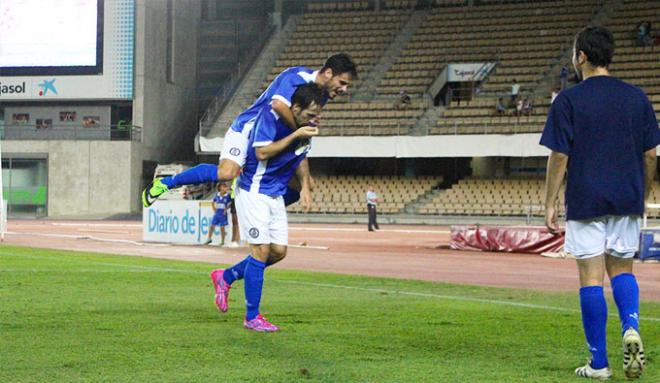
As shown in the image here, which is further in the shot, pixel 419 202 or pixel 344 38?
pixel 344 38

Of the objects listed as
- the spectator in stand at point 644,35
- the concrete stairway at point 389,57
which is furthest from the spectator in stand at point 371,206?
the spectator in stand at point 644,35

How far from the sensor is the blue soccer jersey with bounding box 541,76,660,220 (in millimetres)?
6773

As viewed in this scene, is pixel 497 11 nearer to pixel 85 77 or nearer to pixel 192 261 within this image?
pixel 85 77

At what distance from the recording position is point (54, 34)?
53188mm

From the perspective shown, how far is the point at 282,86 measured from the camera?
907cm

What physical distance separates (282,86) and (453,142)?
3959cm

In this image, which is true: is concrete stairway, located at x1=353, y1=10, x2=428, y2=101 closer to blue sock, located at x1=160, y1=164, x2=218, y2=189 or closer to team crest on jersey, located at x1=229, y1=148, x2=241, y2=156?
blue sock, located at x1=160, y1=164, x2=218, y2=189

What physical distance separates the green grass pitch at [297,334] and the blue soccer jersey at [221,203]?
1179cm

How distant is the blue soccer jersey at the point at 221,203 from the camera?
26.5 m

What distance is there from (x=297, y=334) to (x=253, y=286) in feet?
2.01

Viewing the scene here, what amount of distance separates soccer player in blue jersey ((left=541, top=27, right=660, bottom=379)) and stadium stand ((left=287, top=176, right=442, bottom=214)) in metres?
42.3

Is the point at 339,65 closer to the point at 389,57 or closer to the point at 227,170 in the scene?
the point at 227,170

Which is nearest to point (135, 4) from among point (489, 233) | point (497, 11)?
point (497, 11)

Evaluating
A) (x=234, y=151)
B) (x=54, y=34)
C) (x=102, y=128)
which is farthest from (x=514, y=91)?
(x=234, y=151)
